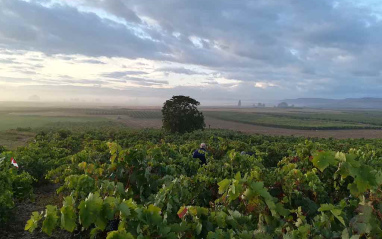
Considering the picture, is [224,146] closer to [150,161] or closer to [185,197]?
[150,161]

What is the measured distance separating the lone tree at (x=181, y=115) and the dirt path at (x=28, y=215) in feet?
82.3

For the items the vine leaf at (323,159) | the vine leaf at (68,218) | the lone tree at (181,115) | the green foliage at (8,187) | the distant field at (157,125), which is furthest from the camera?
the distant field at (157,125)

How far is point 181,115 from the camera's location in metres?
38.0

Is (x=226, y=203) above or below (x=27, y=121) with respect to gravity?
above

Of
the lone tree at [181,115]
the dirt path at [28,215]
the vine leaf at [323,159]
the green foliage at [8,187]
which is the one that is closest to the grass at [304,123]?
the lone tree at [181,115]

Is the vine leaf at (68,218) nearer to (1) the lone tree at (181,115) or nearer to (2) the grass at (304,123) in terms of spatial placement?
(1) the lone tree at (181,115)

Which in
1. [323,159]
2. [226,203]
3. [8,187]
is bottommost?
[8,187]

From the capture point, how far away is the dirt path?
7.76 metres

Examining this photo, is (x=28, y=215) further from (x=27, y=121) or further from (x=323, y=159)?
(x=27, y=121)

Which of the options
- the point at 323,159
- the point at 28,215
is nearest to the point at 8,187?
the point at 28,215

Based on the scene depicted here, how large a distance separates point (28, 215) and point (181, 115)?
29.1 metres

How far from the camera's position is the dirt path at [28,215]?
7762mm

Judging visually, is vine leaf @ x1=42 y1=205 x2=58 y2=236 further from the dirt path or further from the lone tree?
the lone tree

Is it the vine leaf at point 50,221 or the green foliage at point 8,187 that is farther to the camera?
the green foliage at point 8,187
